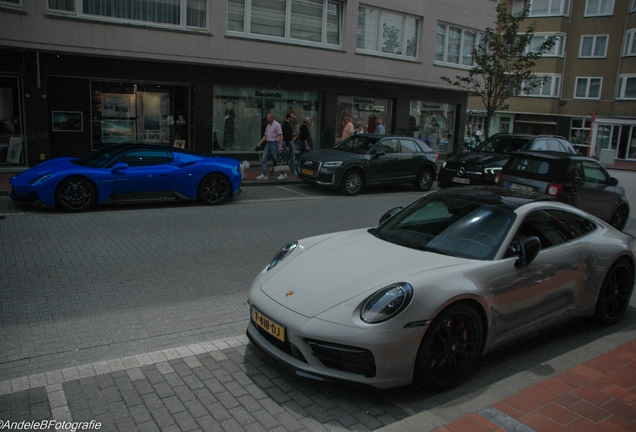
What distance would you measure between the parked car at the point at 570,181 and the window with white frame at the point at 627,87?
111 ft

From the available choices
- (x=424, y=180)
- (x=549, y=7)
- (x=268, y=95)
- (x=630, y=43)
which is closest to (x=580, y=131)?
(x=630, y=43)

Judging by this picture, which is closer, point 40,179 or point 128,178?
point 40,179

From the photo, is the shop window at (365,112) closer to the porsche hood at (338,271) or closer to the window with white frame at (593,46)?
the porsche hood at (338,271)

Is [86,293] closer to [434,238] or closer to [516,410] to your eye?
[434,238]

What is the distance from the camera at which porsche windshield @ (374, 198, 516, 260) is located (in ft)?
14.4

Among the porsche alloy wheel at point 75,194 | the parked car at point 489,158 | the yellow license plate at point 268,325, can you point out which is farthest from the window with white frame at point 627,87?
the yellow license plate at point 268,325

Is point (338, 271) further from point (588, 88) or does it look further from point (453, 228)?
point (588, 88)

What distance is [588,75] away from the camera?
40.8 meters

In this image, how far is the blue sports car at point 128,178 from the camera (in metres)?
9.84

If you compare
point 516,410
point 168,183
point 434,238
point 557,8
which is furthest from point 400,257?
point 557,8

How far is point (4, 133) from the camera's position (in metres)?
14.7

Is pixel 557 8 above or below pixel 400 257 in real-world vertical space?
above

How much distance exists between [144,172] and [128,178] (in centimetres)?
34

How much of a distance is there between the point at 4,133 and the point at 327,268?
1407 centimetres
